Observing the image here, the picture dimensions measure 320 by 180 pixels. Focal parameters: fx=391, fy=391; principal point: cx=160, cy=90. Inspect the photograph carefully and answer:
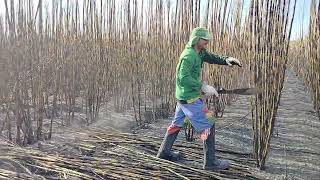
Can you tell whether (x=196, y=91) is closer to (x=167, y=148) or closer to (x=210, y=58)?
(x=210, y=58)

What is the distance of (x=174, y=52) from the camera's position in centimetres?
389

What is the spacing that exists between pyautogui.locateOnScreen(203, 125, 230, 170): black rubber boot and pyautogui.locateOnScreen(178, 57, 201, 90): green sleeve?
323 mm

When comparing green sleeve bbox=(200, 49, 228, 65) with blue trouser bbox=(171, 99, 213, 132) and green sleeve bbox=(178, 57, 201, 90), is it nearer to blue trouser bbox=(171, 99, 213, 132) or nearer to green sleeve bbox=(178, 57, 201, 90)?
green sleeve bbox=(178, 57, 201, 90)

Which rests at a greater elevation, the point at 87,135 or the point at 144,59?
the point at 144,59

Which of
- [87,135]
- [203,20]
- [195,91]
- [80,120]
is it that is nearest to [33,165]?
[87,135]

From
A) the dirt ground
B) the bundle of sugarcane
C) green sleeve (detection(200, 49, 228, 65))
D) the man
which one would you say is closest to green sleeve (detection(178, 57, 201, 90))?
the man

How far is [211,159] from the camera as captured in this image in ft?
8.14

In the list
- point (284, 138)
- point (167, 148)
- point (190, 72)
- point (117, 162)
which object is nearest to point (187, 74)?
point (190, 72)

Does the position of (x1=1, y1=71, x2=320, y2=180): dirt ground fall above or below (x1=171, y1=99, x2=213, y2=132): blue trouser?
below

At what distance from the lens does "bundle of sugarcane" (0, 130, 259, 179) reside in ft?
7.47

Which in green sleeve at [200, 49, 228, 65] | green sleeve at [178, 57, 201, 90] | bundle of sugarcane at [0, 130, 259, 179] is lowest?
bundle of sugarcane at [0, 130, 259, 179]

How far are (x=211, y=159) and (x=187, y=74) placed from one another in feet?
1.85

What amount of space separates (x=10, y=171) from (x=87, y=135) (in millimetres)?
996

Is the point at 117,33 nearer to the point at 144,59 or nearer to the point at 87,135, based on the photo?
the point at 144,59
